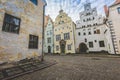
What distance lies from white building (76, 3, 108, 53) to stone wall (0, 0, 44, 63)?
17.3 m

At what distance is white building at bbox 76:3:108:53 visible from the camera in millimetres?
20641

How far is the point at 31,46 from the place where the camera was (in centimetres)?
716

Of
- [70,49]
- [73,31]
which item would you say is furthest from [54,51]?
[73,31]

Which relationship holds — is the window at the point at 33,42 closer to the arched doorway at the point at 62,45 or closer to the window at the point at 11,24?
the window at the point at 11,24

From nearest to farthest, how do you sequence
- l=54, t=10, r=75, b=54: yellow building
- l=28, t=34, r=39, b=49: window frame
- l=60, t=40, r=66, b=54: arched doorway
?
l=28, t=34, r=39, b=49: window frame < l=54, t=10, r=75, b=54: yellow building < l=60, t=40, r=66, b=54: arched doorway

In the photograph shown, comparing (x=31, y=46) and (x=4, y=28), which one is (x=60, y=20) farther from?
(x=4, y=28)

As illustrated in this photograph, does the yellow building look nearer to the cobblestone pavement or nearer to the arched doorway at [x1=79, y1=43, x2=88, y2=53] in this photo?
the arched doorway at [x1=79, y1=43, x2=88, y2=53]

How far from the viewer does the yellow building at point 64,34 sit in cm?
2330

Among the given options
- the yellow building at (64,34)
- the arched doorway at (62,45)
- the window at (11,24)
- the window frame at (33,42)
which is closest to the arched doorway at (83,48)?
the yellow building at (64,34)

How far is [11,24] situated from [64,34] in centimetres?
1998

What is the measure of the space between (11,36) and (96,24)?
878 inches

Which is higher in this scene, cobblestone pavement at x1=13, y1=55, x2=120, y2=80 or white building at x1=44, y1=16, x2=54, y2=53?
white building at x1=44, y1=16, x2=54, y2=53

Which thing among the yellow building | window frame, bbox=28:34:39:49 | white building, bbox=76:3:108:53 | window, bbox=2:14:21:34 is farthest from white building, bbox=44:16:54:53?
window, bbox=2:14:21:34

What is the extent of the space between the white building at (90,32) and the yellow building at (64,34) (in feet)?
7.10
